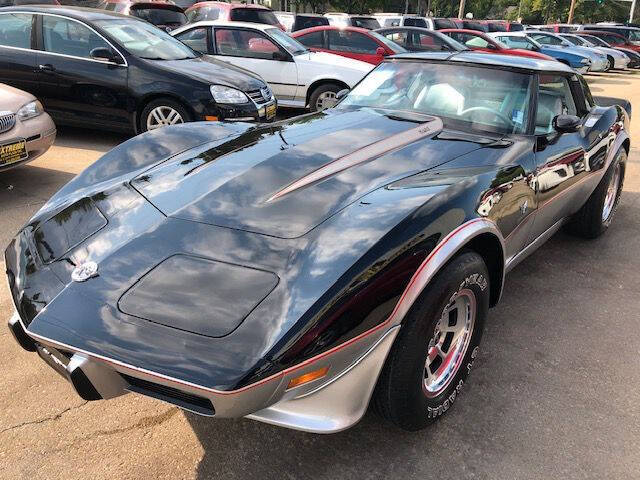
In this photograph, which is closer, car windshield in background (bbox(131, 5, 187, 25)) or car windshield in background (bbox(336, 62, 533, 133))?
car windshield in background (bbox(336, 62, 533, 133))

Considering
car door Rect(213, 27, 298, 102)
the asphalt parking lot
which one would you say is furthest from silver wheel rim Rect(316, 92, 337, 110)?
the asphalt parking lot

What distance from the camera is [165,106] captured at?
20.9 feet

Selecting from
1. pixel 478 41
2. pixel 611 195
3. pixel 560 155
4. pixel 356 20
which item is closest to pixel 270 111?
pixel 611 195

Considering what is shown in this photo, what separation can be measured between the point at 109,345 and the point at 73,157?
5063 mm

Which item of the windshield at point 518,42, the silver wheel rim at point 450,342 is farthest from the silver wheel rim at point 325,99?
the windshield at point 518,42

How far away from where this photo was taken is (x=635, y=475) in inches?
85.4

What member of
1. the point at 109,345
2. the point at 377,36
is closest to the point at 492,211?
the point at 109,345

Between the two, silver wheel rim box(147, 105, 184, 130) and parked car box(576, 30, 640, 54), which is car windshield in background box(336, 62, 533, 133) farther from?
parked car box(576, 30, 640, 54)

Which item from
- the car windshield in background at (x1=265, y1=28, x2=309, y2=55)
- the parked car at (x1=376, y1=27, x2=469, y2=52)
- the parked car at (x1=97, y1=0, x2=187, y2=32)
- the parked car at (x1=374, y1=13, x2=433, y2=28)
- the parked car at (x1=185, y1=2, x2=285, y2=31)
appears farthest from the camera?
the parked car at (x1=374, y1=13, x2=433, y2=28)

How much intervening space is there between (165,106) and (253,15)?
6.53 m

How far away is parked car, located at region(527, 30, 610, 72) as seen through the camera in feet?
64.3

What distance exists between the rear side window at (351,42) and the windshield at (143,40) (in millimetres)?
3751

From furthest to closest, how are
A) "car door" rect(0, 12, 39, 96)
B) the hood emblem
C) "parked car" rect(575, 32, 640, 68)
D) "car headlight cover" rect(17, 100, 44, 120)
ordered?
"parked car" rect(575, 32, 640, 68) < "car door" rect(0, 12, 39, 96) < "car headlight cover" rect(17, 100, 44, 120) < the hood emblem

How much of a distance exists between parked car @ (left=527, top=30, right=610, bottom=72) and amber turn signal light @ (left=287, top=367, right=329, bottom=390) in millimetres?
20323
